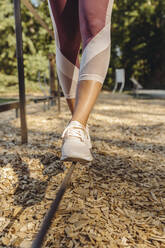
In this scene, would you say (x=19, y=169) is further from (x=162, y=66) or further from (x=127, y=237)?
(x=162, y=66)

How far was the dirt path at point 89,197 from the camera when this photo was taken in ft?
2.18

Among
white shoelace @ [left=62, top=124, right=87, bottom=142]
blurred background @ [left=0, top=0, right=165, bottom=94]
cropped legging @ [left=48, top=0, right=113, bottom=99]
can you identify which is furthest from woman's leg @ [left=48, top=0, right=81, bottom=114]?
blurred background @ [left=0, top=0, right=165, bottom=94]

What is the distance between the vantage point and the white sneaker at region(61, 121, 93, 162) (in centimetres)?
58

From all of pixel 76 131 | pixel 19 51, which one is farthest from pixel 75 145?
pixel 19 51

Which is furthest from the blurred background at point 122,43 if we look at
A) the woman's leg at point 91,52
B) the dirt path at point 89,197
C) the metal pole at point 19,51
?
the woman's leg at point 91,52

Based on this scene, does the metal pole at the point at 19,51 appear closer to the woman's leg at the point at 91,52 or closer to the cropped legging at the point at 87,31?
Answer: the cropped legging at the point at 87,31

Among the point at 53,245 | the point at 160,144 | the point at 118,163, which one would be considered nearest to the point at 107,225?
the point at 53,245

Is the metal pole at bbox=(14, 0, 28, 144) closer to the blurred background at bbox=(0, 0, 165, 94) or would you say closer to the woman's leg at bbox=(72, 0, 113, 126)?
the woman's leg at bbox=(72, 0, 113, 126)

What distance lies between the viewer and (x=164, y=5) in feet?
31.1

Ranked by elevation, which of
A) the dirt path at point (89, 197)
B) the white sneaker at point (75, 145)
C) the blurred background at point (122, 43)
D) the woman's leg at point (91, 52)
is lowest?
the dirt path at point (89, 197)

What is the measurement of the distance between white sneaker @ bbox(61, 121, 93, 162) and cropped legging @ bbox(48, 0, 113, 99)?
0.15 m

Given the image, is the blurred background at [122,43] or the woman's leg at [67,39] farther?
the blurred background at [122,43]

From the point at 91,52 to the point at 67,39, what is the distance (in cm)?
19

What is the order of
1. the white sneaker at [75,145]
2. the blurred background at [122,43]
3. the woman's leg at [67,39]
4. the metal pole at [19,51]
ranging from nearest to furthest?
A: 1. the white sneaker at [75,145]
2. the woman's leg at [67,39]
3. the metal pole at [19,51]
4. the blurred background at [122,43]
